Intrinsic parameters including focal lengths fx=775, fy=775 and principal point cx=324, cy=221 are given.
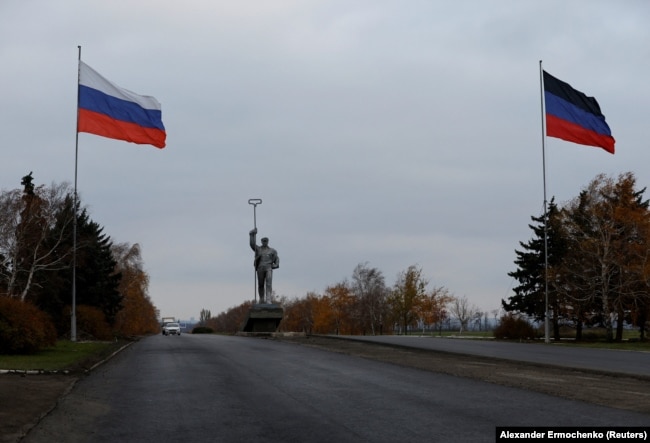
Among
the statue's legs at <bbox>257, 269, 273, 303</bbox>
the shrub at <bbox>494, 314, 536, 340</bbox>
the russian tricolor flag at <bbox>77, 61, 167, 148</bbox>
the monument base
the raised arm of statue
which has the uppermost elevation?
the russian tricolor flag at <bbox>77, 61, 167, 148</bbox>

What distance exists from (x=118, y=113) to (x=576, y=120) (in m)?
A: 22.7

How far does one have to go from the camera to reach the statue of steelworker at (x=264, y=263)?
2031 inches

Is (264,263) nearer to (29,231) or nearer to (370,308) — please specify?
(29,231)

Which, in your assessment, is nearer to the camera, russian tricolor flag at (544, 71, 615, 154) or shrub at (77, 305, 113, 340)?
russian tricolor flag at (544, 71, 615, 154)

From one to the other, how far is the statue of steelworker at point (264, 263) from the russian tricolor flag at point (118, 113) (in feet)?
57.1

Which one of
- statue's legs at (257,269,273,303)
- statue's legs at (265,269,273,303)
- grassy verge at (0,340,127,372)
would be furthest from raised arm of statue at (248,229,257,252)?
grassy verge at (0,340,127,372)

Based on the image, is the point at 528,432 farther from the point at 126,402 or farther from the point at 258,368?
the point at 258,368

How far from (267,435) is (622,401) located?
705 cm

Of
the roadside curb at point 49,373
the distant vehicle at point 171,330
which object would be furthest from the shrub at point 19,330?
the distant vehicle at point 171,330

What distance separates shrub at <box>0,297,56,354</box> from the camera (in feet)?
83.3

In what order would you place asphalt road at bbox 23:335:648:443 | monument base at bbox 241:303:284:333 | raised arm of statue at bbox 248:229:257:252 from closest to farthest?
asphalt road at bbox 23:335:648:443
monument base at bbox 241:303:284:333
raised arm of statue at bbox 248:229:257:252

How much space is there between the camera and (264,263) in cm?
5150

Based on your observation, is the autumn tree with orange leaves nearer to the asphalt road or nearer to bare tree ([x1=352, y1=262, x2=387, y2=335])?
bare tree ([x1=352, y1=262, x2=387, y2=335])

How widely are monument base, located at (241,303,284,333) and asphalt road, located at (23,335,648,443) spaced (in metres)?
31.1
